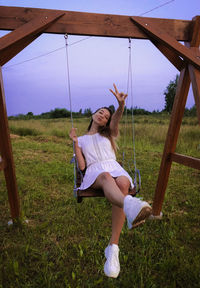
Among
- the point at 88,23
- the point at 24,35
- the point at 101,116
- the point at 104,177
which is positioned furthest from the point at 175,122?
the point at 24,35

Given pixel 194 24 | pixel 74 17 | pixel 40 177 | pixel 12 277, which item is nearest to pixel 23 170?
pixel 40 177

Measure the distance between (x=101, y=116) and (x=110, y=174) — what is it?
30.6 inches

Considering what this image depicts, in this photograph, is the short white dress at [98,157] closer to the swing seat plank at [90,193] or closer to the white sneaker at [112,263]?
the swing seat plank at [90,193]

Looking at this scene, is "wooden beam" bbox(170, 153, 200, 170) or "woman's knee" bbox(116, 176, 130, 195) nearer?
"woman's knee" bbox(116, 176, 130, 195)

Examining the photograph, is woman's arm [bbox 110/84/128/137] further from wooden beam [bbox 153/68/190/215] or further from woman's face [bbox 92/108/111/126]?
wooden beam [bbox 153/68/190/215]

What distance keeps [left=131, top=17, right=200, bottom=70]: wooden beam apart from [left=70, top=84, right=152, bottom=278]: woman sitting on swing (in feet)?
2.17

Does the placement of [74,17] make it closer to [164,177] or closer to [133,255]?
[164,177]

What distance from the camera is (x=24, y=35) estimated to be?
2176mm

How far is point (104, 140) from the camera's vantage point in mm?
2875

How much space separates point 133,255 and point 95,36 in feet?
7.36

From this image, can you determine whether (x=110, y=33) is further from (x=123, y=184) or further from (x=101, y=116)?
(x=123, y=184)

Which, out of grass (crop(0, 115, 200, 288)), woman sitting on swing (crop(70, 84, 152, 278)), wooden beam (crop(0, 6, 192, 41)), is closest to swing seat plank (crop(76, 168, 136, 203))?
woman sitting on swing (crop(70, 84, 152, 278))

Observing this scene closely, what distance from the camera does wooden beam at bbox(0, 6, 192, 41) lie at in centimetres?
230

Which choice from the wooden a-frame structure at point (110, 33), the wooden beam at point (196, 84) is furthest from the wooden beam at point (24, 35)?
the wooden beam at point (196, 84)
